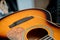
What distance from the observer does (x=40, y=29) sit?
2.40 feet

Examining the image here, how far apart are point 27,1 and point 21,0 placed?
0.21 feet

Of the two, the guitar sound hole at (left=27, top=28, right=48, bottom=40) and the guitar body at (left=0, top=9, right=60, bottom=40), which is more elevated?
the guitar body at (left=0, top=9, right=60, bottom=40)

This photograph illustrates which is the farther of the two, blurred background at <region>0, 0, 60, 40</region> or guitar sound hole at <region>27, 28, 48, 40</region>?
blurred background at <region>0, 0, 60, 40</region>

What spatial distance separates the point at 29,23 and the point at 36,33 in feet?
0.22

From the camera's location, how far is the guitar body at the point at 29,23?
69 cm

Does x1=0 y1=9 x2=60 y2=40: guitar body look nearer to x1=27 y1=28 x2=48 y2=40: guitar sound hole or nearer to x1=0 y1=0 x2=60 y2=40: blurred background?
x1=27 y1=28 x2=48 y2=40: guitar sound hole

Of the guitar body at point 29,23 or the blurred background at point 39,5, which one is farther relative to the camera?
the blurred background at point 39,5

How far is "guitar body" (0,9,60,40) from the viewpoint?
69 cm

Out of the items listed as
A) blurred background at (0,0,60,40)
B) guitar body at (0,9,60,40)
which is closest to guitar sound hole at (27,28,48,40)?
guitar body at (0,9,60,40)

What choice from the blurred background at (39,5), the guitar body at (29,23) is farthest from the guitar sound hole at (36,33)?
the blurred background at (39,5)

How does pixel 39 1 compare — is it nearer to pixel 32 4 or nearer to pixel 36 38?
pixel 32 4

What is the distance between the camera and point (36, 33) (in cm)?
75

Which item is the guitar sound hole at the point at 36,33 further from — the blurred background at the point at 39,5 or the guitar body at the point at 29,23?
the blurred background at the point at 39,5

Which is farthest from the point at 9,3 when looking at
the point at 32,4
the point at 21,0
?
the point at 32,4
